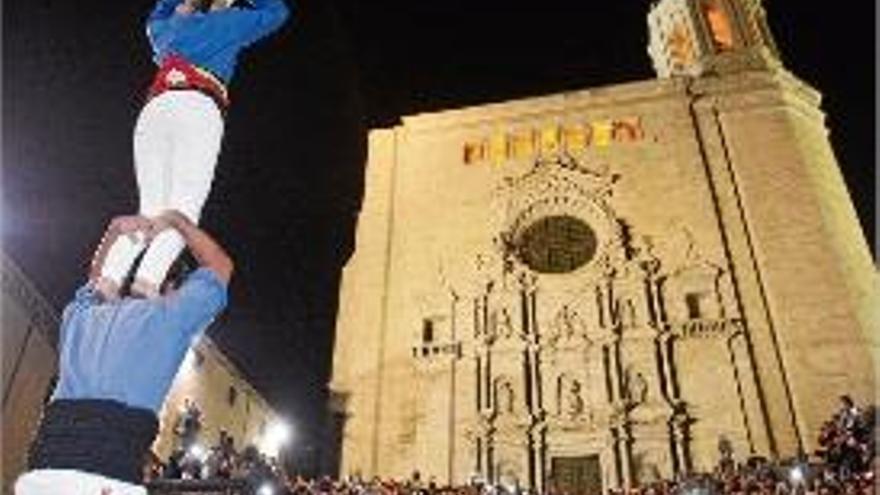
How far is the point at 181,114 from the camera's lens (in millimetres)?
3377

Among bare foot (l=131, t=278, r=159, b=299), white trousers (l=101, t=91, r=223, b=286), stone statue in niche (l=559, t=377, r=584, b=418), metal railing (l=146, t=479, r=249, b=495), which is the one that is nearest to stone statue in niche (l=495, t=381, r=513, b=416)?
stone statue in niche (l=559, t=377, r=584, b=418)

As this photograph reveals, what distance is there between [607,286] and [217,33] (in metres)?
31.3

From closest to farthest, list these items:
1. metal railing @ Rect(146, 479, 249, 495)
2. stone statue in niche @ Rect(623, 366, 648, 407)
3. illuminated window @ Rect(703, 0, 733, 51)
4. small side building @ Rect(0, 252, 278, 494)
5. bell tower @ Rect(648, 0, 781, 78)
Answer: metal railing @ Rect(146, 479, 249, 495) < small side building @ Rect(0, 252, 278, 494) < stone statue in niche @ Rect(623, 366, 648, 407) < bell tower @ Rect(648, 0, 781, 78) < illuminated window @ Rect(703, 0, 733, 51)

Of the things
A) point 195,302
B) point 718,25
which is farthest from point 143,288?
point 718,25

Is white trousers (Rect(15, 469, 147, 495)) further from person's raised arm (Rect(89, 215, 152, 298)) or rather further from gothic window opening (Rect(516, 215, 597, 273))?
gothic window opening (Rect(516, 215, 597, 273))

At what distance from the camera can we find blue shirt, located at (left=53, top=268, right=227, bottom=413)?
2.63 m

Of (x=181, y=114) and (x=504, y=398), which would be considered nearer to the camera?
(x=181, y=114)

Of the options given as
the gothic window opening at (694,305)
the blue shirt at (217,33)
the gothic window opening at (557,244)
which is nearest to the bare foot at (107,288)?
the blue shirt at (217,33)

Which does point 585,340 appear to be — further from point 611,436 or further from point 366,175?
point 366,175

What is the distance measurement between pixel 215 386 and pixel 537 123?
18020 millimetres

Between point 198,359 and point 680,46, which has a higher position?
point 680,46

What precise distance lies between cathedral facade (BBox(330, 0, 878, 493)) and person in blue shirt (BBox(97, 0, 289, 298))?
93.6 ft

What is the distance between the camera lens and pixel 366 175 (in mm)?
40281

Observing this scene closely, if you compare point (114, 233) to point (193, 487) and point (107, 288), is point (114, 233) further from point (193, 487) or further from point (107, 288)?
point (193, 487)
